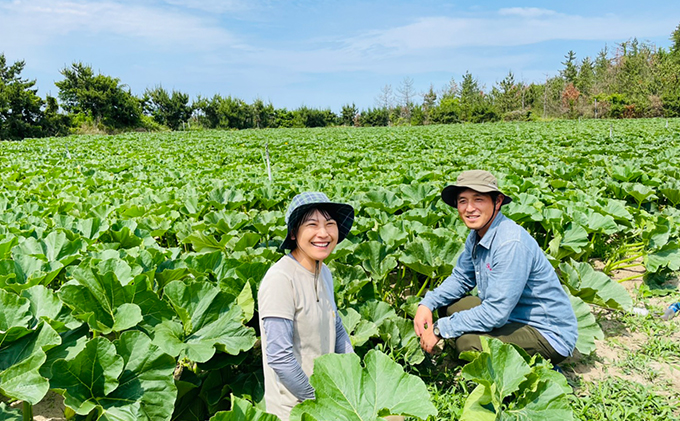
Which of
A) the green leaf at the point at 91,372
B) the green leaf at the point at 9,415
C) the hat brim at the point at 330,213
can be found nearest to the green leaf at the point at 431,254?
the hat brim at the point at 330,213

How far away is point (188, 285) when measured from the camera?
5.82 feet

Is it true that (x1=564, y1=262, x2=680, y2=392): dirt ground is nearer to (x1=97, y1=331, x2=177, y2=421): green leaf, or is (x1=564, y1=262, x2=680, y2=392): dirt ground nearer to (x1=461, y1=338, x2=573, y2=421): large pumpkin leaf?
(x1=461, y1=338, x2=573, y2=421): large pumpkin leaf

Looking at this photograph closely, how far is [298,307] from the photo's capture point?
1.64m

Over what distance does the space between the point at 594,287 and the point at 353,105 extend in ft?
189

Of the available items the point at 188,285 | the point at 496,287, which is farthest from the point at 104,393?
the point at 496,287

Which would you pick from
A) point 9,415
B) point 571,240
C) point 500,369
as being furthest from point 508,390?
point 571,240

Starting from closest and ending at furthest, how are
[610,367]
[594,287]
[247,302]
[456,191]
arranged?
1. [247,302]
2. [456,191]
3. [610,367]
4. [594,287]

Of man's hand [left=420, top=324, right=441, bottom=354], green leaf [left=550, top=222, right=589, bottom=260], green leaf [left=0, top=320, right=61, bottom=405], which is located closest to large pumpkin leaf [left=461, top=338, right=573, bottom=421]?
man's hand [left=420, top=324, right=441, bottom=354]

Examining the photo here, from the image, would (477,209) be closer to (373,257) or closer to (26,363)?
(373,257)

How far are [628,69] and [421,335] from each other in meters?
55.8

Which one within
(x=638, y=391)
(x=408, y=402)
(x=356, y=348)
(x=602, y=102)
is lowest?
(x=638, y=391)

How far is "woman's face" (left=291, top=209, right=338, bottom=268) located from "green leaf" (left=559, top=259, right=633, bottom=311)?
179cm

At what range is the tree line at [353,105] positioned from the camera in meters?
35.9

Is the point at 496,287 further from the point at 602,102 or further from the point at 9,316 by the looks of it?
the point at 602,102
